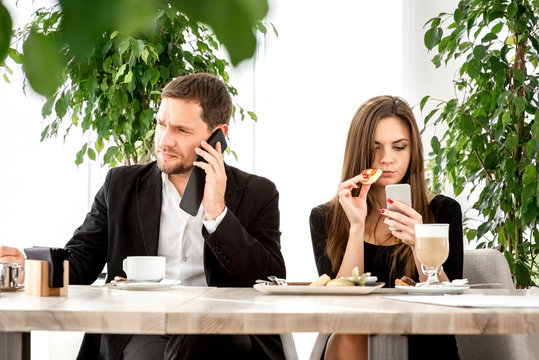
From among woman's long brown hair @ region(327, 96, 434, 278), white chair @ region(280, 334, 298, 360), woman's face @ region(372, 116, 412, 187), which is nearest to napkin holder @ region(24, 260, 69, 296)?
white chair @ region(280, 334, 298, 360)

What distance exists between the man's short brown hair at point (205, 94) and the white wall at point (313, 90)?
73.2 inches

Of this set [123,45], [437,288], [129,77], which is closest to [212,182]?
[437,288]

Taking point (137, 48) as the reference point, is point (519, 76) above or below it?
below

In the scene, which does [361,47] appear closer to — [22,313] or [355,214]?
[355,214]

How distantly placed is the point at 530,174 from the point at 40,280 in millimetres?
1897

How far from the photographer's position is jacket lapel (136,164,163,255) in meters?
2.03

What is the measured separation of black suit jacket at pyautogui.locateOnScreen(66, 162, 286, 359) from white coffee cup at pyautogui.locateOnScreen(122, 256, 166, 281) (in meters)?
0.25

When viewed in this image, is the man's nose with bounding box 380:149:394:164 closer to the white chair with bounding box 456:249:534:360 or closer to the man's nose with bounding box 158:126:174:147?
the white chair with bounding box 456:249:534:360

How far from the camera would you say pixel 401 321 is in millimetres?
1077

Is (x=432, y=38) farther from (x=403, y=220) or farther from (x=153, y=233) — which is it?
(x=153, y=233)

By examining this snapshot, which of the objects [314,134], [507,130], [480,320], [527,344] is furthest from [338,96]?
[480,320]

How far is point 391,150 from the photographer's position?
2.21m

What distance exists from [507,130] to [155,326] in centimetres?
206

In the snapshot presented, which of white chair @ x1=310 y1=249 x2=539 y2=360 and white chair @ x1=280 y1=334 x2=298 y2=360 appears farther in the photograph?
white chair @ x1=310 y1=249 x2=539 y2=360
